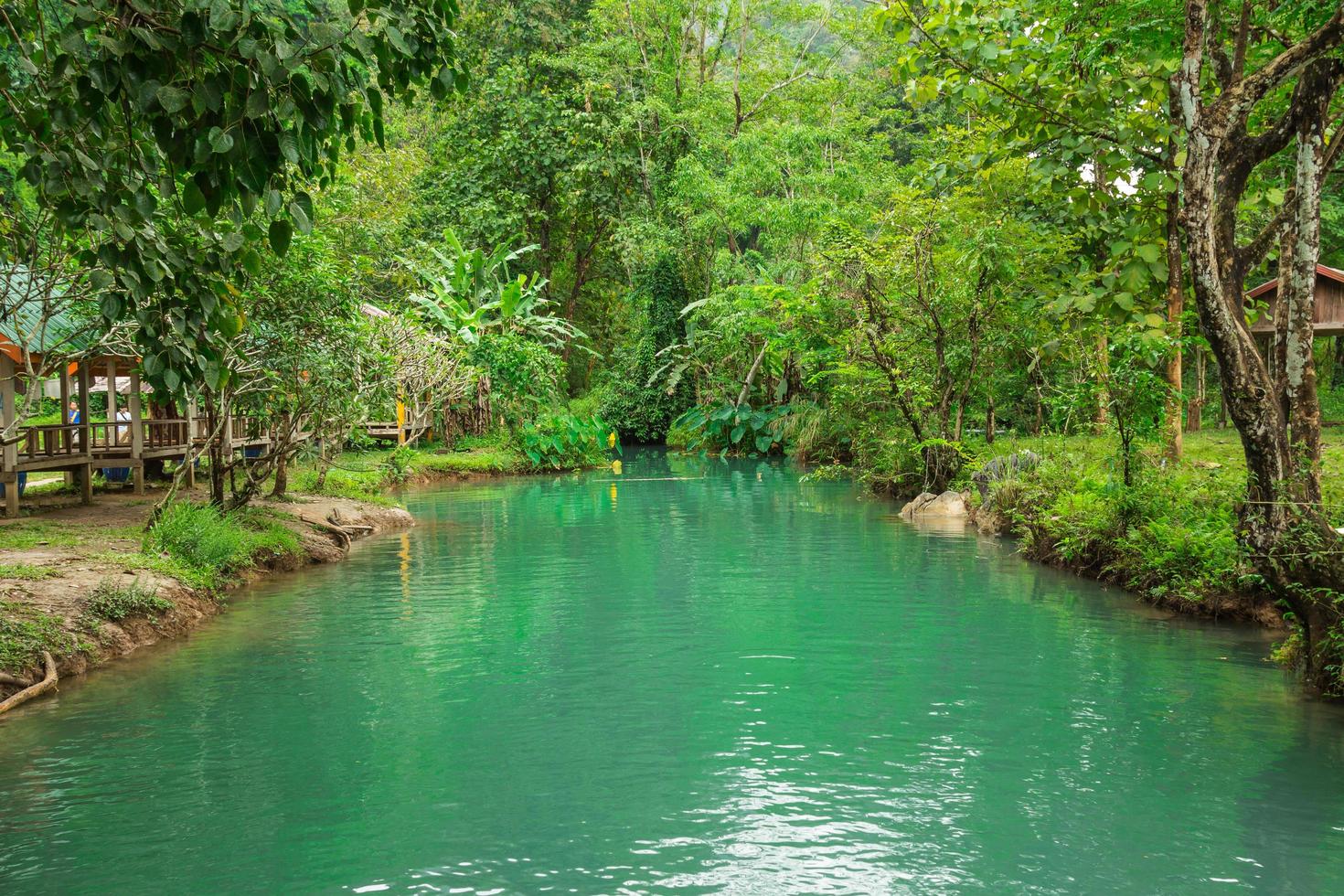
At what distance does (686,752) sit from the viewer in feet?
23.1

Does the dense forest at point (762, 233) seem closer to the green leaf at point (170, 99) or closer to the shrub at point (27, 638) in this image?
the green leaf at point (170, 99)

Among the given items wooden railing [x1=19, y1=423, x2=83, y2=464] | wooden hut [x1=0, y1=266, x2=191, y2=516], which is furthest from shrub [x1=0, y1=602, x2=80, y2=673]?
wooden railing [x1=19, y1=423, x2=83, y2=464]

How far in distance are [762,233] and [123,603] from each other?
1004 inches

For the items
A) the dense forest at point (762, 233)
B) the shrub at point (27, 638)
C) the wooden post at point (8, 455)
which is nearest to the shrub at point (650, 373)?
the dense forest at point (762, 233)

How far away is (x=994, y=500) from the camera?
16203mm

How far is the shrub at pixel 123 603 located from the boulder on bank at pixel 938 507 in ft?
38.8

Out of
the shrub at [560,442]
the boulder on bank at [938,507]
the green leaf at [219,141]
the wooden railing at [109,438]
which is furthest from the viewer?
the shrub at [560,442]

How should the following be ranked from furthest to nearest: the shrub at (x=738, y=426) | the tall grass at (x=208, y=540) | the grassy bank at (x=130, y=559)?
the shrub at (x=738, y=426), the tall grass at (x=208, y=540), the grassy bank at (x=130, y=559)

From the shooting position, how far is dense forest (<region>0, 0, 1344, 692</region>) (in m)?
3.92

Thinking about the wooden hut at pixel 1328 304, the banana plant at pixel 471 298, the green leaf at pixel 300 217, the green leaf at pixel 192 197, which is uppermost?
the banana plant at pixel 471 298

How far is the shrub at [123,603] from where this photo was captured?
32.4ft

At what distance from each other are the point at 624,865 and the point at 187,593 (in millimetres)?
7459

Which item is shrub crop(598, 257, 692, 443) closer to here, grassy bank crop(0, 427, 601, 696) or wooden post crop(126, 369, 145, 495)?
grassy bank crop(0, 427, 601, 696)

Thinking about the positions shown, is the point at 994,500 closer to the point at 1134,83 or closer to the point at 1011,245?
the point at 1011,245
